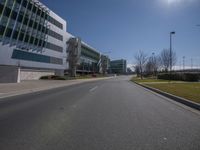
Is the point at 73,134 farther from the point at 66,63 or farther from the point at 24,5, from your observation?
the point at 66,63

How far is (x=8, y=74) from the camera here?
37250mm

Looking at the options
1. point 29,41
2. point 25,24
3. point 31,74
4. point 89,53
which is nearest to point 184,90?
point 31,74

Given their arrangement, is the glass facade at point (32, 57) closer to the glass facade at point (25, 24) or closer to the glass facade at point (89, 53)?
the glass facade at point (25, 24)

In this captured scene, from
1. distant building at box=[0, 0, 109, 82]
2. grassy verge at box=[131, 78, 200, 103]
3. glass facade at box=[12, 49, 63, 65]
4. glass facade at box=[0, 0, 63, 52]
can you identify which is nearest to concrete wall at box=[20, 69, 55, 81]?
distant building at box=[0, 0, 109, 82]

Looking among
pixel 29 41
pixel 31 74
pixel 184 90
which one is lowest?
pixel 184 90

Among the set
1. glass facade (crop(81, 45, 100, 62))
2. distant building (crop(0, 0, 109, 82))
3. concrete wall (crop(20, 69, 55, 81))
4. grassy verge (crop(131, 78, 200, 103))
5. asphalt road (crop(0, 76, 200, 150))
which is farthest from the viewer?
glass facade (crop(81, 45, 100, 62))

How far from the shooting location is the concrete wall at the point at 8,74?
3669cm

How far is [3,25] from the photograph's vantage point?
42844mm

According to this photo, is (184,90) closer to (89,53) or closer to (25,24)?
(25,24)

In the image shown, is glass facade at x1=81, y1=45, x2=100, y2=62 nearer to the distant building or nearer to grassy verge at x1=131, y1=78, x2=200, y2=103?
the distant building

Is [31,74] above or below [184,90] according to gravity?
above

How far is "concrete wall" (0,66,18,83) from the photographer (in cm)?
3669

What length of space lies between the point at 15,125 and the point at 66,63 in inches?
2942

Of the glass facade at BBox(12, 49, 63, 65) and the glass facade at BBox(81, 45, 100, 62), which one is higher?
the glass facade at BBox(81, 45, 100, 62)
